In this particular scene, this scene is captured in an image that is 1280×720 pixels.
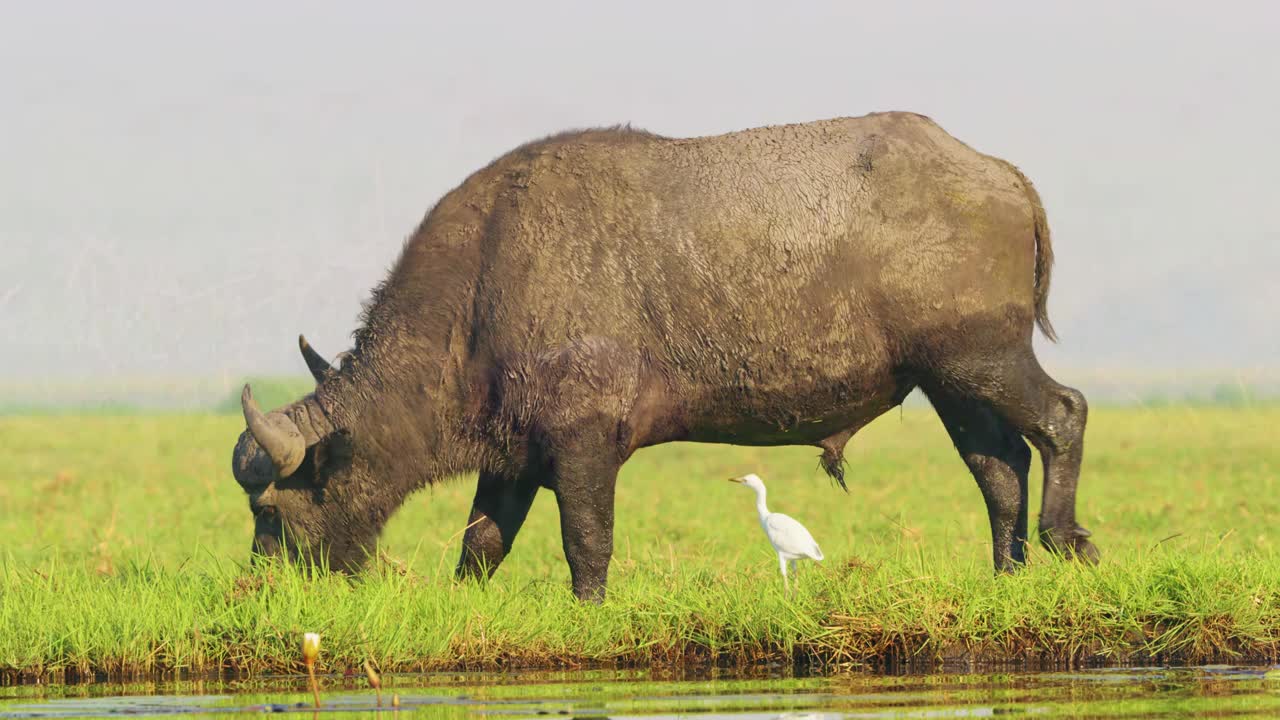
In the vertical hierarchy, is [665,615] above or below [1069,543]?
below

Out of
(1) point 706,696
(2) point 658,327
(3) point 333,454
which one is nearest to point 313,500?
(3) point 333,454

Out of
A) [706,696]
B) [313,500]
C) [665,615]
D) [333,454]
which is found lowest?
[706,696]

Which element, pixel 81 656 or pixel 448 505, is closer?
pixel 81 656

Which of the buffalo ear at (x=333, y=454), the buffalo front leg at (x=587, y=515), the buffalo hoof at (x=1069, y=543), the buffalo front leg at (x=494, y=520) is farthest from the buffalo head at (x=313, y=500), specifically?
the buffalo hoof at (x=1069, y=543)

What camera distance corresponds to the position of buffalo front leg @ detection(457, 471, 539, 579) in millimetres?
11414

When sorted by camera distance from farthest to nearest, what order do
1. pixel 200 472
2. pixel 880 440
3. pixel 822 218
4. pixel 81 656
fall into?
pixel 880 440
pixel 200 472
pixel 822 218
pixel 81 656

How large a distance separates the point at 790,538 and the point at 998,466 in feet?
5.98

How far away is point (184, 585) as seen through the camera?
33.4 ft

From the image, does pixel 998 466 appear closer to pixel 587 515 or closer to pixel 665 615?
pixel 587 515

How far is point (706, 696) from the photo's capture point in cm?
780

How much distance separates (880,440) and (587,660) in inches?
944

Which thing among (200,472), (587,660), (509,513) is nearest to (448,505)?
(200,472)

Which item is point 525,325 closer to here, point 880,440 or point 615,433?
point 615,433

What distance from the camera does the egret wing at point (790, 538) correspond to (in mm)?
10328
